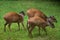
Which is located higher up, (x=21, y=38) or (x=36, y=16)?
(x=36, y=16)

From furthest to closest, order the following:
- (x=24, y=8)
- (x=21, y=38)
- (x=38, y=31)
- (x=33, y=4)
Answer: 1. (x=33, y=4)
2. (x=24, y=8)
3. (x=38, y=31)
4. (x=21, y=38)

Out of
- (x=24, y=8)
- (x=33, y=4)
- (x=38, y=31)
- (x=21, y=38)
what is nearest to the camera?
(x=21, y=38)

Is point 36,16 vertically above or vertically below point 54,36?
above

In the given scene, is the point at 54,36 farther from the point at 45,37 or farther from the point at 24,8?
the point at 24,8

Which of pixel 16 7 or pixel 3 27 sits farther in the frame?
pixel 16 7

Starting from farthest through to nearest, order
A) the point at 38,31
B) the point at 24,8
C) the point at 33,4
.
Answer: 1. the point at 33,4
2. the point at 24,8
3. the point at 38,31

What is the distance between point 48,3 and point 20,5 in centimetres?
214

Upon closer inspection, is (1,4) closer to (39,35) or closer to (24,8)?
(24,8)

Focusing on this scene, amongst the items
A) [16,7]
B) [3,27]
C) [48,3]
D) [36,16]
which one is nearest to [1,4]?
[16,7]

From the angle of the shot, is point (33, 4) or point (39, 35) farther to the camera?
point (33, 4)

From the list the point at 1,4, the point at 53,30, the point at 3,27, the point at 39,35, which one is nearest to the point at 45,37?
the point at 39,35

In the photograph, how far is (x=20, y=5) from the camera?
675 inches

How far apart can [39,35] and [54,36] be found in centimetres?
58

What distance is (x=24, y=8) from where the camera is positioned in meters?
16.2
